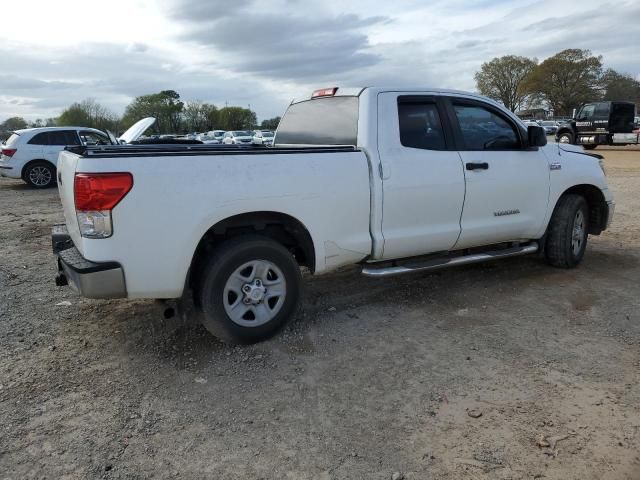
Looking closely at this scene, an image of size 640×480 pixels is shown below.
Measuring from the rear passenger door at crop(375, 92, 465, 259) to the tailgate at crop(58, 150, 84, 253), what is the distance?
222cm

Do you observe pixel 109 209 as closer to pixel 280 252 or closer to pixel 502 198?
pixel 280 252

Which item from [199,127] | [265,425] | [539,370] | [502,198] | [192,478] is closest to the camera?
[192,478]

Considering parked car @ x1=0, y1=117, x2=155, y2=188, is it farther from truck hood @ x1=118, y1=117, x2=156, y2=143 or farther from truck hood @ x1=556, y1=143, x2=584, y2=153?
truck hood @ x1=556, y1=143, x2=584, y2=153

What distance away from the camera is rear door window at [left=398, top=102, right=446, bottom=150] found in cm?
444

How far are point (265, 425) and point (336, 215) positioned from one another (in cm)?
167

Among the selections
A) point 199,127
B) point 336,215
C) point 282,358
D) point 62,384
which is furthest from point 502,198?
point 199,127

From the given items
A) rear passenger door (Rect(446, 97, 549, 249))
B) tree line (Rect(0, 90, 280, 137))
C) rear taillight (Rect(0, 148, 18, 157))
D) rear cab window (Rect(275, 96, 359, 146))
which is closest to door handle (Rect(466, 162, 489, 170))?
rear passenger door (Rect(446, 97, 549, 249))

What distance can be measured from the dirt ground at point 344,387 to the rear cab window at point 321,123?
4.81 ft

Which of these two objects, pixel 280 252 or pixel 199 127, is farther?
pixel 199 127

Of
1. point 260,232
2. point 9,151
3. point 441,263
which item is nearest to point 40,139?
point 9,151

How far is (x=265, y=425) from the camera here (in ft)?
9.69

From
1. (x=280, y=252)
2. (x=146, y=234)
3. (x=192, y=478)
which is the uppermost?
(x=146, y=234)

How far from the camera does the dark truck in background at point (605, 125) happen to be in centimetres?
2541

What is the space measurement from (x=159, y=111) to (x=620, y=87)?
6594 centimetres
